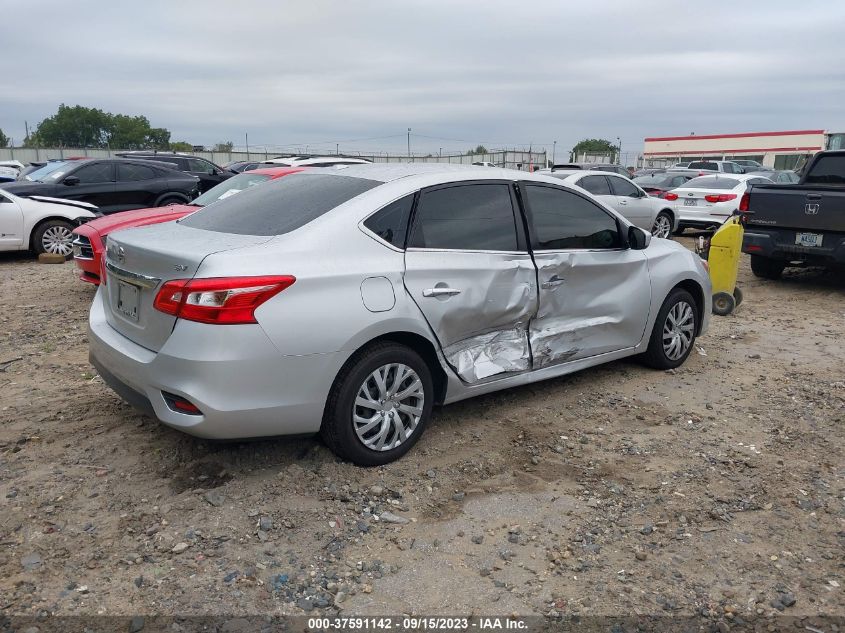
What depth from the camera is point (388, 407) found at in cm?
400

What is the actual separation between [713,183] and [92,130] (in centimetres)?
9087

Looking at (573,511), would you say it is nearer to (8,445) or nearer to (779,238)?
(8,445)

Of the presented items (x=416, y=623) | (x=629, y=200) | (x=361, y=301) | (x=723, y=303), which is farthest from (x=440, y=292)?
(x=629, y=200)

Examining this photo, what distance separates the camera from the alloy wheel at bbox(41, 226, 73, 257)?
11.3 meters

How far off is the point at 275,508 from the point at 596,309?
2.73 meters

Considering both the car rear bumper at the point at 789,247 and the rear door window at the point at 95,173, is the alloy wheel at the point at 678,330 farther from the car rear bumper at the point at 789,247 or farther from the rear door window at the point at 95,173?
the rear door window at the point at 95,173

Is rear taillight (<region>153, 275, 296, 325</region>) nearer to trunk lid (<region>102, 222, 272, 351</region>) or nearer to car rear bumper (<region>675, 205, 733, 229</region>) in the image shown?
trunk lid (<region>102, 222, 272, 351</region>)

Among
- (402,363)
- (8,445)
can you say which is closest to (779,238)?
(402,363)

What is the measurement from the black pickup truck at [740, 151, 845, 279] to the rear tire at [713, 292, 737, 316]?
5.26ft

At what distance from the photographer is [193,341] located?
342 cm

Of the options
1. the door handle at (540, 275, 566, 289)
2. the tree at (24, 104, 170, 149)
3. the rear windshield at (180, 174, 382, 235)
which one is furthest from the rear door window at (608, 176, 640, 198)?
the tree at (24, 104, 170, 149)

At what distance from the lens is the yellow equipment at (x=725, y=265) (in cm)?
817

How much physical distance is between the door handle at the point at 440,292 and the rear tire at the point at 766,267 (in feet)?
25.5

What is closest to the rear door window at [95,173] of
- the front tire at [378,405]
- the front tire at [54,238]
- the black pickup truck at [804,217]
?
the front tire at [54,238]
